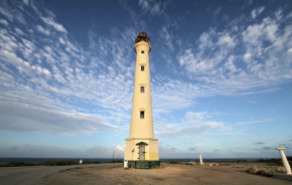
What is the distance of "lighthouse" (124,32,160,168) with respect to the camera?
76.6 feet

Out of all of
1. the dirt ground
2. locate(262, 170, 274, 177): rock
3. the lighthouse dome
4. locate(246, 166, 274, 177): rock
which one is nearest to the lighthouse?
the lighthouse dome

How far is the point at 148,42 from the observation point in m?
30.2

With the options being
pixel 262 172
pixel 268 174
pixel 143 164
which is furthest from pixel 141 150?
pixel 268 174

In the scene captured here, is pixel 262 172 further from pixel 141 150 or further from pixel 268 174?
pixel 141 150

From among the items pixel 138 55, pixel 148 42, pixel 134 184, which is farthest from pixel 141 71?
pixel 134 184

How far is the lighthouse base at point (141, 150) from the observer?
23359 mm

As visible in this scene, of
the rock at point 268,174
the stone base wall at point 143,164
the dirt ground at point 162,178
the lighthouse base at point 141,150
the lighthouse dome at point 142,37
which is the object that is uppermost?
the lighthouse dome at point 142,37

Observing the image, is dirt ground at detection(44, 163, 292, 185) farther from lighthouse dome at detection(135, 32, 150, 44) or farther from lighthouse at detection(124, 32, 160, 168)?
lighthouse dome at detection(135, 32, 150, 44)

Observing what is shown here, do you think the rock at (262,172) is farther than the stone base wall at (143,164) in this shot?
No

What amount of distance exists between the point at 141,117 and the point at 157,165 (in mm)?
6496

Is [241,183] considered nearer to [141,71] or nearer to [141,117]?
[141,117]

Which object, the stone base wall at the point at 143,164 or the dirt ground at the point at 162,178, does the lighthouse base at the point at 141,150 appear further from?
the dirt ground at the point at 162,178

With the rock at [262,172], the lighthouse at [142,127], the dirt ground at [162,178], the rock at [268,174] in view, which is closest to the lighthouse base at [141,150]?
the lighthouse at [142,127]

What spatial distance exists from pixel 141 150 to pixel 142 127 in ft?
9.56
